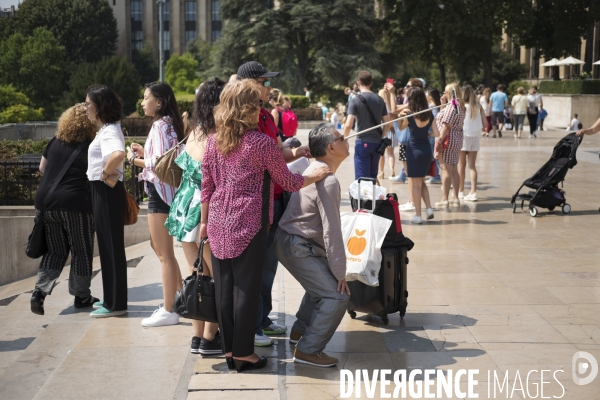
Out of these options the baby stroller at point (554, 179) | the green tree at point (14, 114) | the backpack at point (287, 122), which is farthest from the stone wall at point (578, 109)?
the backpack at point (287, 122)

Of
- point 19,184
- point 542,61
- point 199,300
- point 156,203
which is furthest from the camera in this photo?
point 542,61

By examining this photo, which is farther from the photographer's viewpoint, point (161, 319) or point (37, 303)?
point (37, 303)

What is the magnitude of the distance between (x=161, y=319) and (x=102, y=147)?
1.46m

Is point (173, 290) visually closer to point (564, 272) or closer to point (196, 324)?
point (196, 324)

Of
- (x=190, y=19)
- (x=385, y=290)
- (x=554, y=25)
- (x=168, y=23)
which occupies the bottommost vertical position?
(x=385, y=290)

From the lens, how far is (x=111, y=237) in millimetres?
7039

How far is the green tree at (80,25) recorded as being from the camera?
79062 millimetres

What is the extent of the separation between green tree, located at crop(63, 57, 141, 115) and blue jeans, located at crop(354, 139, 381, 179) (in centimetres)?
5531

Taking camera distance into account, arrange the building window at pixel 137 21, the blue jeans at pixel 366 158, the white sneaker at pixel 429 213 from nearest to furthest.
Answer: the blue jeans at pixel 366 158 → the white sneaker at pixel 429 213 → the building window at pixel 137 21

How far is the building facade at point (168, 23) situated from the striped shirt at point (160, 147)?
10158 cm

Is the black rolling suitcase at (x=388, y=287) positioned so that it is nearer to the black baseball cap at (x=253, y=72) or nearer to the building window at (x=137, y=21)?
the black baseball cap at (x=253, y=72)

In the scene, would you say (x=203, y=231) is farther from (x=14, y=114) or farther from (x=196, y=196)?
(x=14, y=114)

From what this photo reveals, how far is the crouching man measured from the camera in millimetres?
5457

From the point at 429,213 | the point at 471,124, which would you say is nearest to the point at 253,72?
the point at 429,213
